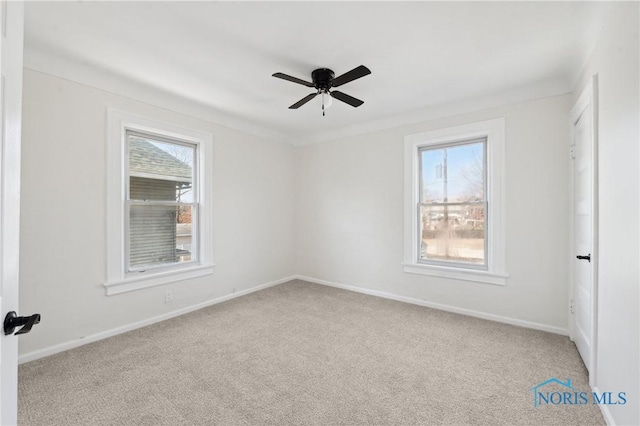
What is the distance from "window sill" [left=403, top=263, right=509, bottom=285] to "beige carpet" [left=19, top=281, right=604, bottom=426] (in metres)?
0.48

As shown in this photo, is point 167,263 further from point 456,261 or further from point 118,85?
point 456,261

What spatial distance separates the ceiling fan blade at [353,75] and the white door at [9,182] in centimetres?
181

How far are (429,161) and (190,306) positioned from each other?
365 cm

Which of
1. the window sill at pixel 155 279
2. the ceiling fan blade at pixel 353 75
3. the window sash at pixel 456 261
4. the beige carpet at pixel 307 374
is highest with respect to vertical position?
the ceiling fan blade at pixel 353 75

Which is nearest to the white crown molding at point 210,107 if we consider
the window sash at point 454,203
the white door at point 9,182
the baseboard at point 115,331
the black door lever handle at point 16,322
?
the window sash at point 454,203

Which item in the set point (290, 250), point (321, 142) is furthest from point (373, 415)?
point (321, 142)

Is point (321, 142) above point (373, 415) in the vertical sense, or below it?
above

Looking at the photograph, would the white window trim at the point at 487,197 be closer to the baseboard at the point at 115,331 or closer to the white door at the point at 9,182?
the baseboard at the point at 115,331

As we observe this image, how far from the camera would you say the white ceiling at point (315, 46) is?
1.90m

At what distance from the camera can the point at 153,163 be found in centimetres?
331

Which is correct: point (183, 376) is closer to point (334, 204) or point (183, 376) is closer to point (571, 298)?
point (334, 204)

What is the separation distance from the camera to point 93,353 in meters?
2.51

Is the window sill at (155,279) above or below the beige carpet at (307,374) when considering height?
above

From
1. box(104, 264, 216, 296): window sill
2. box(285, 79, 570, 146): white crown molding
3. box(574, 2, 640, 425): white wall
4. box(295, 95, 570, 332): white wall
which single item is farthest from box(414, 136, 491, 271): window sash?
box(104, 264, 216, 296): window sill
